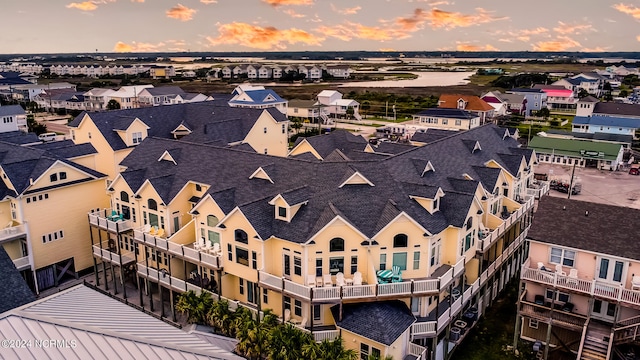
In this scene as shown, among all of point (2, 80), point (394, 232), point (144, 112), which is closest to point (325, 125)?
point (144, 112)

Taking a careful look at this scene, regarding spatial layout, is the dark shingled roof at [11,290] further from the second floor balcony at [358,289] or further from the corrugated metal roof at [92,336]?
the second floor balcony at [358,289]

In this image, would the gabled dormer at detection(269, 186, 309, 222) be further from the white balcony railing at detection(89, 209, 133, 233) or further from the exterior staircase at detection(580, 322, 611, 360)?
the exterior staircase at detection(580, 322, 611, 360)

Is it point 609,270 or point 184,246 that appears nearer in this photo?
point 609,270

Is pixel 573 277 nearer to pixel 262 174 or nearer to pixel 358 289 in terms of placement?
pixel 358 289

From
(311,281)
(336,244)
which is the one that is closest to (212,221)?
(311,281)

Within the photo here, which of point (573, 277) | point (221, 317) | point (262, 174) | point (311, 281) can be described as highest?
point (262, 174)

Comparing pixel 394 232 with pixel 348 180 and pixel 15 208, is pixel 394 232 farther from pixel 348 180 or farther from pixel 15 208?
pixel 15 208

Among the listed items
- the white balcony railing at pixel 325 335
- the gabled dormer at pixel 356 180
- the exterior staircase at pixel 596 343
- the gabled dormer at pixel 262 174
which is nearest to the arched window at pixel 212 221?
the gabled dormer at pixel 262 174
